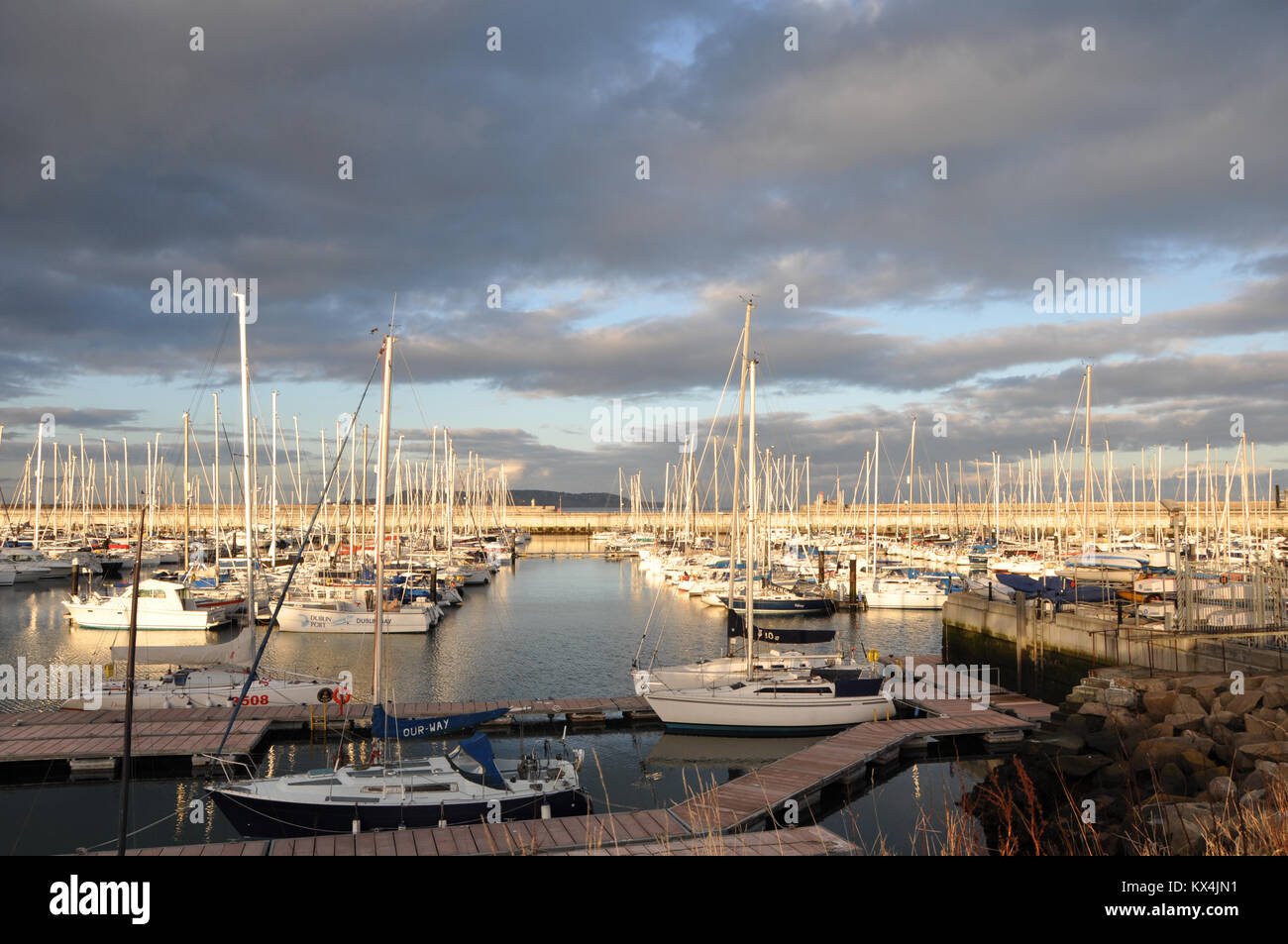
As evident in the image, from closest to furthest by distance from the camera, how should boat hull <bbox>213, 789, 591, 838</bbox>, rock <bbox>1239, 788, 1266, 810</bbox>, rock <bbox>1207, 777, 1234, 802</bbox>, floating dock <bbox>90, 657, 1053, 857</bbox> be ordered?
rock <bbox>1239, 788, 1266, 810</bbox> < floating dock <bbox>90, 657, 1053, 857</bbox> < rock <bbox>1207, 777, 1234, 802</bbox> < boat hull <bbox>213, 789, 591, 838</bbox>

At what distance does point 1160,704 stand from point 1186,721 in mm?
1392

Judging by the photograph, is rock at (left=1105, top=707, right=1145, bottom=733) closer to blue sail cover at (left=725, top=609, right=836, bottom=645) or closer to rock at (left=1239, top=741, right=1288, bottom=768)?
rock at (left=1239, top=741, right=1288, bottom=768)

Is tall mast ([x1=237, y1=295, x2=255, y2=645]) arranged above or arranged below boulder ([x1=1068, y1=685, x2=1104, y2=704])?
above

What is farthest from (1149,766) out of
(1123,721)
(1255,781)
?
(1123,721)

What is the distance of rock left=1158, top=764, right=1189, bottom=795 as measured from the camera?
16.7m

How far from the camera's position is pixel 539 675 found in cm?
3641

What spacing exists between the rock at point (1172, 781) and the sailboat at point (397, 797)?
36.1 feet

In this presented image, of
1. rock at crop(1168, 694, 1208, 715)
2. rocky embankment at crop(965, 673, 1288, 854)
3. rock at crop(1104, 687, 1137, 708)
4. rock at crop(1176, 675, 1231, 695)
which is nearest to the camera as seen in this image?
rocky embankment at crop(965, 673, 1288, 854)

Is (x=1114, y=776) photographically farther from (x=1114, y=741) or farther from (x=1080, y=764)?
(x=1114, y=741)

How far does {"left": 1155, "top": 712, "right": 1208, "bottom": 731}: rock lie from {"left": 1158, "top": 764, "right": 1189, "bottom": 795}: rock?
2.77 metres

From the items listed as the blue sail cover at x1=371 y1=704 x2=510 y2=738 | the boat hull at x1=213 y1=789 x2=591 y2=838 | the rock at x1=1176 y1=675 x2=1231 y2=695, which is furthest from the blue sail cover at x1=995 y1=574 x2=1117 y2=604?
the boat hull at x1=213 y1=789 x2=591 y2=838

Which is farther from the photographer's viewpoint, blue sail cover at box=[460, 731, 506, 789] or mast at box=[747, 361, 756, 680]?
mast at box=[747, 361, 756, 680]

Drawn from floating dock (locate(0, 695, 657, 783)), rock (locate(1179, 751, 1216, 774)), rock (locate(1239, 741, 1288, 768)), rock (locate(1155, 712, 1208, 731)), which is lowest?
floating dock (locate(0, 695, 657, 783))
